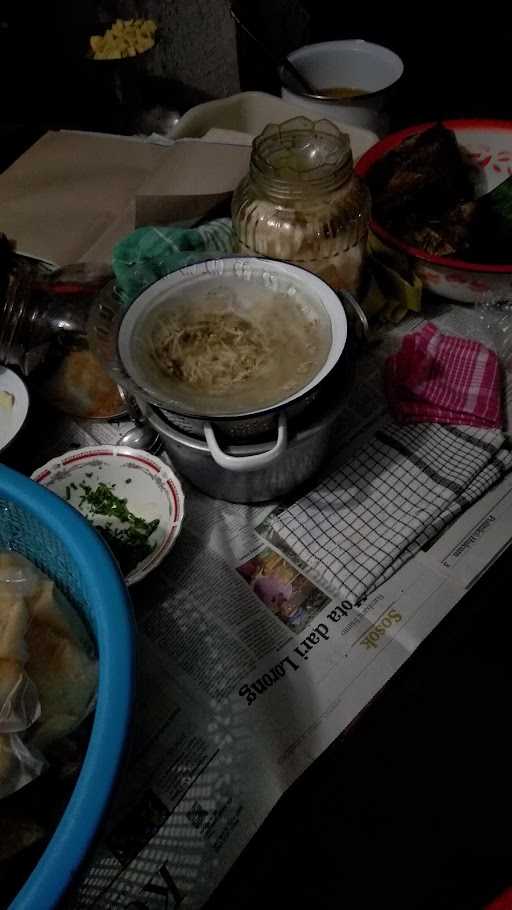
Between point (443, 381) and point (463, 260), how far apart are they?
20 cm

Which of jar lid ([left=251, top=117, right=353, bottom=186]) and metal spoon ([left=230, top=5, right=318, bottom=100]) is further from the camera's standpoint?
metal spoon ([left=230, top=5, right=318, bottom=100])

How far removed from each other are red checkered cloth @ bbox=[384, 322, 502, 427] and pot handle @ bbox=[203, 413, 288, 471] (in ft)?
0.81

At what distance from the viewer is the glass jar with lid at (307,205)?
75 centimetres

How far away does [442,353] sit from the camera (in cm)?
82

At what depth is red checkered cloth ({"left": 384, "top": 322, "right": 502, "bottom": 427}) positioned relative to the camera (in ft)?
2.52

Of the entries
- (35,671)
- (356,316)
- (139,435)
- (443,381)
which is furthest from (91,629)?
(443,381)

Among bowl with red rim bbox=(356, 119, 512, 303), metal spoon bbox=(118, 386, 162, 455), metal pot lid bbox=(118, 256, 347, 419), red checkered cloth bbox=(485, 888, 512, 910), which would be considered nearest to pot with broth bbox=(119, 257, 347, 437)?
metal pot lid bbox=(118, 256, 347, 419)

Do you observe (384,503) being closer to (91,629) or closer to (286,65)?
(91,629)

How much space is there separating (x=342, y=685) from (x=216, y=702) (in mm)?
116

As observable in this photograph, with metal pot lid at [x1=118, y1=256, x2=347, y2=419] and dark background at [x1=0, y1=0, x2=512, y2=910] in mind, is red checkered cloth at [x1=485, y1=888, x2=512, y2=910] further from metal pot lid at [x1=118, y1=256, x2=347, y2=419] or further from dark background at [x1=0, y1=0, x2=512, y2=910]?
metal pot lid at [x1=118, y1=256, x2=347, y2=419]

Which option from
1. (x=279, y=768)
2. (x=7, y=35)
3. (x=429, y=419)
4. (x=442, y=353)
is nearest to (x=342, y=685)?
(x=279, y=768)

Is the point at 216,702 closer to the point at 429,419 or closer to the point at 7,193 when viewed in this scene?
the point at 429,419

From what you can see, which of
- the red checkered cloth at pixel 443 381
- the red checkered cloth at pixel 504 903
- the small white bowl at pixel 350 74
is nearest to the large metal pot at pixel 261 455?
the red checkered cloth at pixel 443 381

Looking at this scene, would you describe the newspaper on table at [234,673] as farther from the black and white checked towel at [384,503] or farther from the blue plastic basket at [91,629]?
the blue plastic basket at [91,629]
